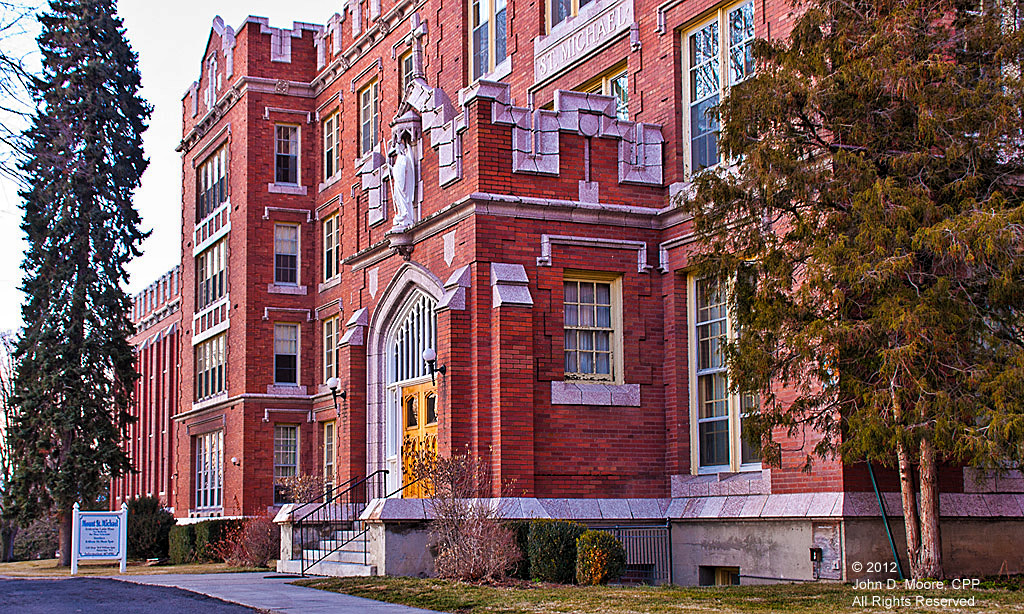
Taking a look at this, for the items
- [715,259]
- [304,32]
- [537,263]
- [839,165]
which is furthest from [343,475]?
[304,32]

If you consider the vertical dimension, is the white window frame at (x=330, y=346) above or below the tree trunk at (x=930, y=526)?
above

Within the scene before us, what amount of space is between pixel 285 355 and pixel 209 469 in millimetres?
4903

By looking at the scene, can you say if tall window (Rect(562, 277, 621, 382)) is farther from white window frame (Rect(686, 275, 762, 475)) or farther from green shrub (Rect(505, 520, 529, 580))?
green shrub (Rect(505, 520, 529, 580))

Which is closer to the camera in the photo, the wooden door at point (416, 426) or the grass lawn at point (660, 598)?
the grass lawn at point (660, 598)

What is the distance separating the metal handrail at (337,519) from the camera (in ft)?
70.6

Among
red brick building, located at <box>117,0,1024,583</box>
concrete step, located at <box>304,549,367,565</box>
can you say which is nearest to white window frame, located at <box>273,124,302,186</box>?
red brick building, located at <box>117,0,1024,583</box>

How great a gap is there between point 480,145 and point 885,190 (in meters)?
8.21

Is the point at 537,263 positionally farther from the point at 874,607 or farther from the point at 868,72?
the point at 874,607

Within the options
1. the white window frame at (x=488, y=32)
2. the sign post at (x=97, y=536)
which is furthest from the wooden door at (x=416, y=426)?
the white window frame at (x=488, y=32)

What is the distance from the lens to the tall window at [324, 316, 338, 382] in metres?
34.6

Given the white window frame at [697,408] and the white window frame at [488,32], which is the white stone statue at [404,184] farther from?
the white window frame at [697,408]

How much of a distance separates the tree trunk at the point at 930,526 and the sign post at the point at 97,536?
17.3 m

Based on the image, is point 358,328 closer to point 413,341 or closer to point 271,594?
point 413,341

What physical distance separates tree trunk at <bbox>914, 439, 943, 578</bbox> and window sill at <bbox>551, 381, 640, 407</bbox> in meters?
6.23
